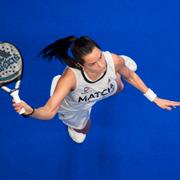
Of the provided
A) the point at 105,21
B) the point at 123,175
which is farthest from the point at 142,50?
the point at 123,175

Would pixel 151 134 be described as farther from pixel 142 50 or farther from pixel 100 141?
pixel 142 50

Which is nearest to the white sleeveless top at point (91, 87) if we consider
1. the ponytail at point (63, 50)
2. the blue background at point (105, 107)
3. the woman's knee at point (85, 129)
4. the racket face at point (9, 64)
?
the ponytail at point (63, 50)

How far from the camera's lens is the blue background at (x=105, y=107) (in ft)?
10.6

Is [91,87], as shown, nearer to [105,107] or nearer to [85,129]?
[85,129]

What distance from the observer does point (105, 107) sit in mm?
3400

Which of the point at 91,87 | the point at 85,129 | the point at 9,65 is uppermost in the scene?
the point at 85,129

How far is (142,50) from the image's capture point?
11.6ft

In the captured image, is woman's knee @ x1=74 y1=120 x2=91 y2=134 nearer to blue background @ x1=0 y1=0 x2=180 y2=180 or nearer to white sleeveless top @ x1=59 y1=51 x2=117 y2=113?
blue background @ x1=0 y1=0 x2=180 y2=180

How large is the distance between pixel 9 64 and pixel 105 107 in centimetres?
147

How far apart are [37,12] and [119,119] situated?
143 centimetres

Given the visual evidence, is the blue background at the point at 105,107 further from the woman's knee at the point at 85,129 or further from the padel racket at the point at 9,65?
the padel racket at the point at 9,65

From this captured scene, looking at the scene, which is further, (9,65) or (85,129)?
(85,129)

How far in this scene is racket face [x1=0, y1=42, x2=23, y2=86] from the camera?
81.8 inches

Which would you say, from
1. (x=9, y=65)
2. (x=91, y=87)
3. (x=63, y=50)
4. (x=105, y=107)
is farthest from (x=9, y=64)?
(x=105, y=107)
